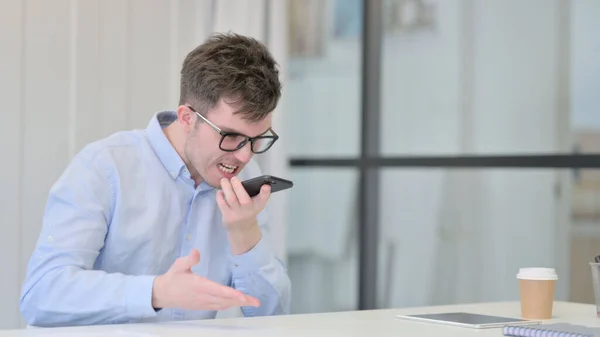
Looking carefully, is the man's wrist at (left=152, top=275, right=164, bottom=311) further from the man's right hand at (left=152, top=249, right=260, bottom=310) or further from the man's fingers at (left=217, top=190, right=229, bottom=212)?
the man's fingers at (left=217, top=190, right=229, bottom=212)

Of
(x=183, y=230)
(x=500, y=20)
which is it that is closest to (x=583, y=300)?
(x=500, y=20)

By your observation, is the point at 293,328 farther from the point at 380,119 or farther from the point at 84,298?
the point at 380,119

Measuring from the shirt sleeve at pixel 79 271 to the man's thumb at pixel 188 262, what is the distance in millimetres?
88

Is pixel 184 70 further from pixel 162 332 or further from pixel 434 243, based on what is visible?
pixel 434 243

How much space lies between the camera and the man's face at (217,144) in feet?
6.63

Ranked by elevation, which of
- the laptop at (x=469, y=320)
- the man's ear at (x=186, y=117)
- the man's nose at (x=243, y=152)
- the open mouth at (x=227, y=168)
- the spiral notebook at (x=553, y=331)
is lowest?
the laptop at (x=469, y=320)

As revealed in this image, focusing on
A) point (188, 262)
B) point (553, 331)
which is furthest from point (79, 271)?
point (553, 331)

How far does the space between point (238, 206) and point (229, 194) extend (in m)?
0.04

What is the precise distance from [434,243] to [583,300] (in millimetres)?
794

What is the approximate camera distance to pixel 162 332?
5.20 ft

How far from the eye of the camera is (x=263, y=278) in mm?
2141

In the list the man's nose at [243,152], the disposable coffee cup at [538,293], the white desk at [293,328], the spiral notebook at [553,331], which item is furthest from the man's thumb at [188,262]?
the disposable coffee cup at [538,293]

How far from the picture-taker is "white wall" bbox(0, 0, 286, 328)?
11.2 feet

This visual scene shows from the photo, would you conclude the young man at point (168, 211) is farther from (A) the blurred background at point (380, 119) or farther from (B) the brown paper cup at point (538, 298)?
(A) the blurred background at point (380, 119)
